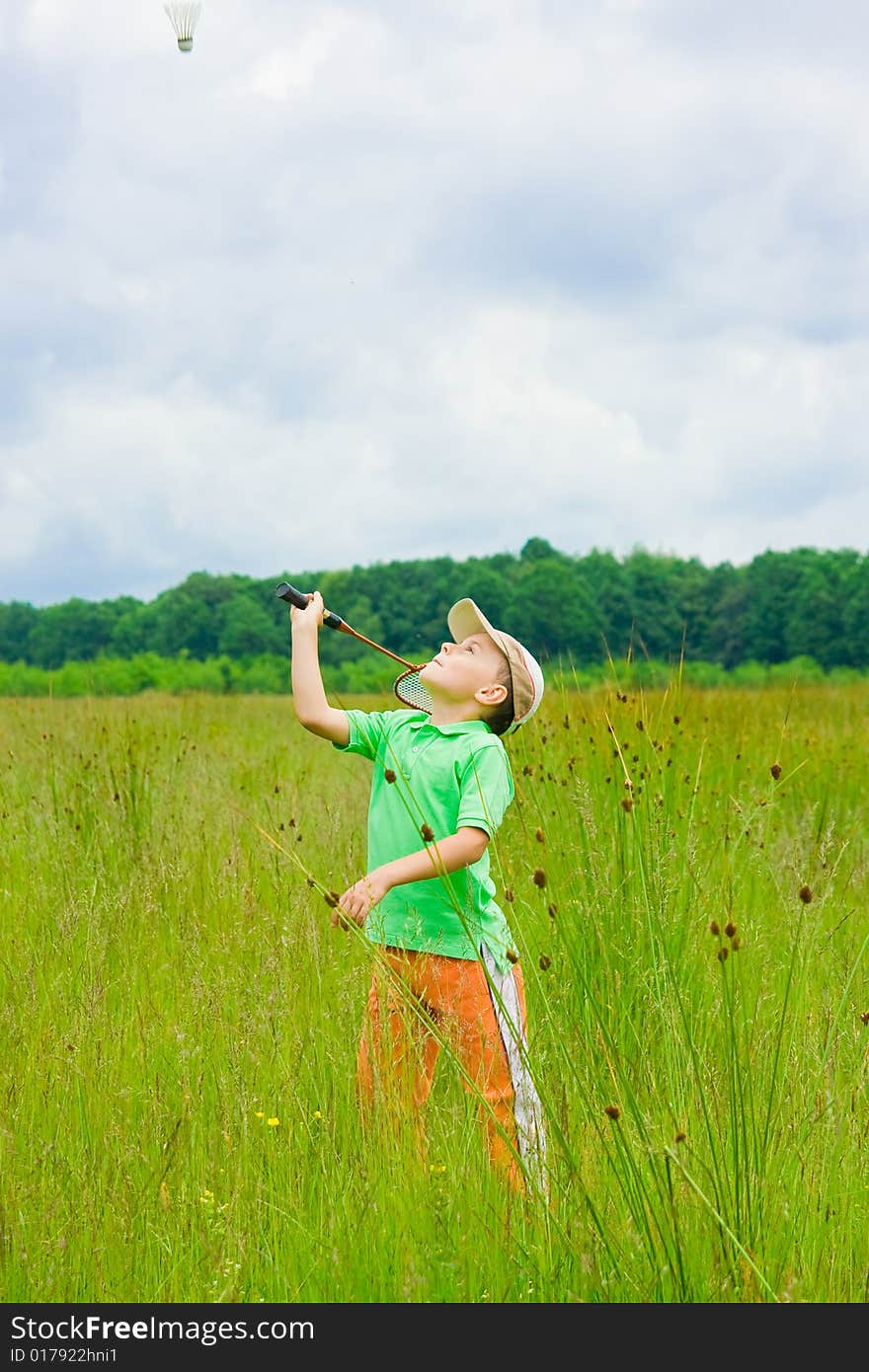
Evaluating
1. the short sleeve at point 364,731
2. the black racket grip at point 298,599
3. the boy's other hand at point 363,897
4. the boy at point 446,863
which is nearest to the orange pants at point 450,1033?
the boy at point 446,863

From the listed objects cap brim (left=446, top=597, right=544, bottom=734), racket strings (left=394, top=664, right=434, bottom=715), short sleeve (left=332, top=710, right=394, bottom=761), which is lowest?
short sleeve (left=332, top=710, right=394, bottom=761)

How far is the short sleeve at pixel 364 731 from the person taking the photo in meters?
2.88

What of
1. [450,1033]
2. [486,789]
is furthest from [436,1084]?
[486,789]

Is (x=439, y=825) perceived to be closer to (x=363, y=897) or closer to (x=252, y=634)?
(x=363, y=897)

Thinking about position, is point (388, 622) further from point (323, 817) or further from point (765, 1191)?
point (765, 1191)

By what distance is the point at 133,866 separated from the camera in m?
4.79

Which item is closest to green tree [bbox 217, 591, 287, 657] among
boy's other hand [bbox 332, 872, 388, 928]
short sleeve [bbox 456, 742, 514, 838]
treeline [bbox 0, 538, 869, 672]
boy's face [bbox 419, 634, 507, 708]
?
treeline [bbox 0, 538, 869, 672]

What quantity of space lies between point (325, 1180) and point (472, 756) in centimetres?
94

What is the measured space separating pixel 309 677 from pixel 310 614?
0.49 ft

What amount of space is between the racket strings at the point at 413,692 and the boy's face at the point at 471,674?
0.61 ft

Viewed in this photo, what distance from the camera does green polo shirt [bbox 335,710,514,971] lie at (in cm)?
264

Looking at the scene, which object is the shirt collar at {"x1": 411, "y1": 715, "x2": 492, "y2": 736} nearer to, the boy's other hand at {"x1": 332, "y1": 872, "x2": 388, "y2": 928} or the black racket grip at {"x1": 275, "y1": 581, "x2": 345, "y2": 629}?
the black racket grip at {"x1": 275, "y1": 581, "x2": 345, "y2": 629}

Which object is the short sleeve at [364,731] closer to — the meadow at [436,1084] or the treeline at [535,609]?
the meadow at [436,1084]

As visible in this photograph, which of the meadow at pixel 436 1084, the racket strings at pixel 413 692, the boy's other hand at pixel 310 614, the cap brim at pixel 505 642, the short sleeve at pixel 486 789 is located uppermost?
the boy's other hand at pixel 310 614
